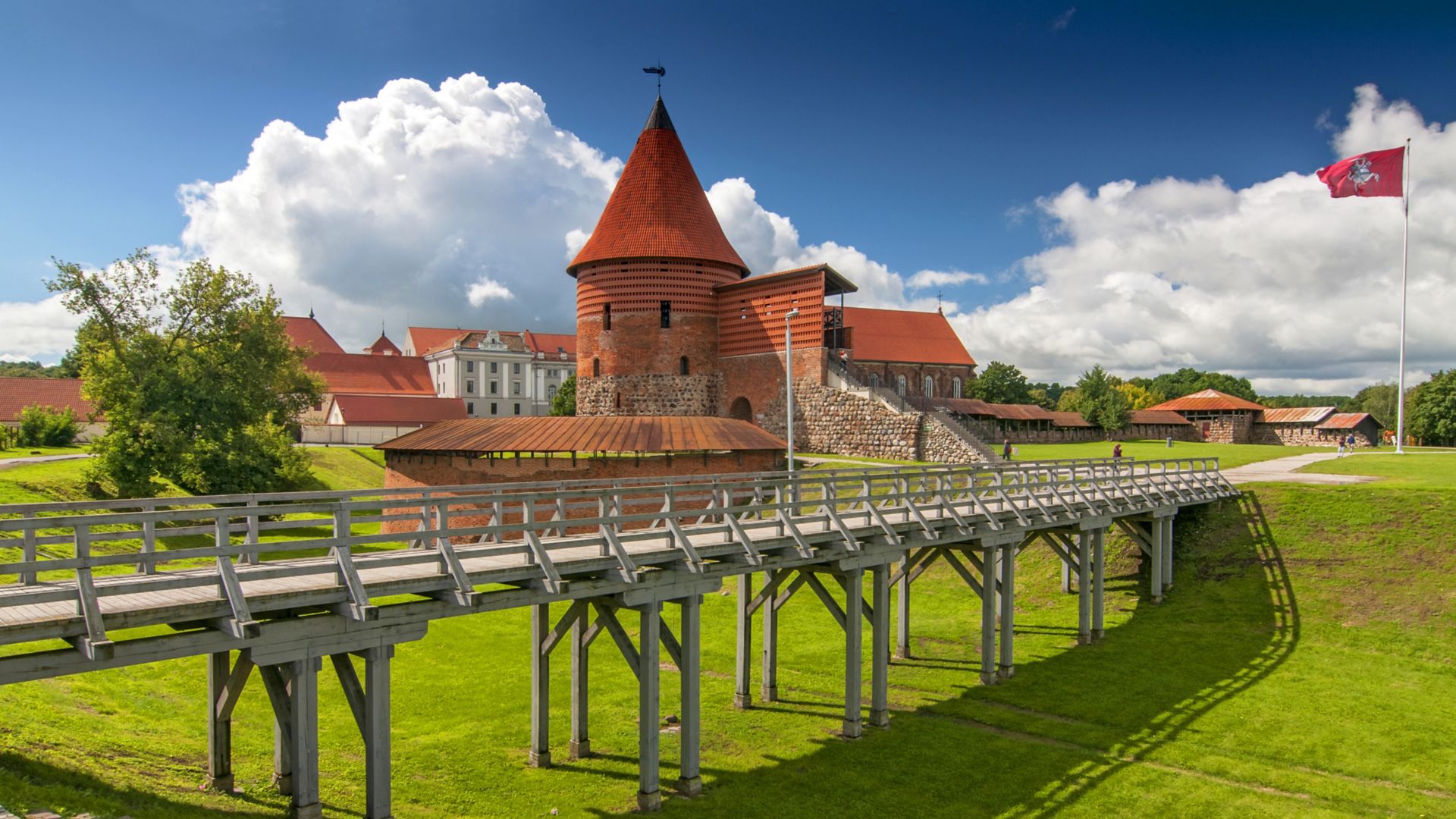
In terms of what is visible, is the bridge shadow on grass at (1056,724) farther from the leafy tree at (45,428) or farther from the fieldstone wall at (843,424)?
the leafy tree at (45,428)

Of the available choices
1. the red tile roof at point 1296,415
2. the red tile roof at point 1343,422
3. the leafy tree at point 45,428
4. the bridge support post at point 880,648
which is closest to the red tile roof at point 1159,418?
the red tile roof at point 1296,415

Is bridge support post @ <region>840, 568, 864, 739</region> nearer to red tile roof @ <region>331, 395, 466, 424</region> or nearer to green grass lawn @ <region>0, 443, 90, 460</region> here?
green grass lawn @ <region>0, 443, 90, 460</region>

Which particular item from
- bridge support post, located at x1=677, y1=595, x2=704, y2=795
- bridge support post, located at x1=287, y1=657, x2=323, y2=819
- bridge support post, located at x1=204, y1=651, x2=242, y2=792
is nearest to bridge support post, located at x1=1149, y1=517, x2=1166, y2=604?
bridge support post, located at x1=677, y1=595, x2=704, y2=795

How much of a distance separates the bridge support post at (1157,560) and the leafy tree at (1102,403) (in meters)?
39.6

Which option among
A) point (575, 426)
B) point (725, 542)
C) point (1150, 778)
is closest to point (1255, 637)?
Answer: point (1150, 778)

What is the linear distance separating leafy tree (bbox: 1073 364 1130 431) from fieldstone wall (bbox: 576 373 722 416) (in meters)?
29.9

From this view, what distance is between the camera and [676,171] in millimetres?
43625

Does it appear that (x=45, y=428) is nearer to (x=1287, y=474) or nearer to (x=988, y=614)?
(x=988, y=614)

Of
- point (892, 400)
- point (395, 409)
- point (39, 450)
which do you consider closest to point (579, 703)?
point (892, 400)

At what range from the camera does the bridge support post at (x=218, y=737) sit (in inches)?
409

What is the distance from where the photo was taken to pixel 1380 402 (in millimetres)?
95438

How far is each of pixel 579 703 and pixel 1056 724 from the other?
24.2 ft

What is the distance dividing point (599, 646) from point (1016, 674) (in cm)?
798

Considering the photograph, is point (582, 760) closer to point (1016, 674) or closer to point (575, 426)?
point (1016, 674)
